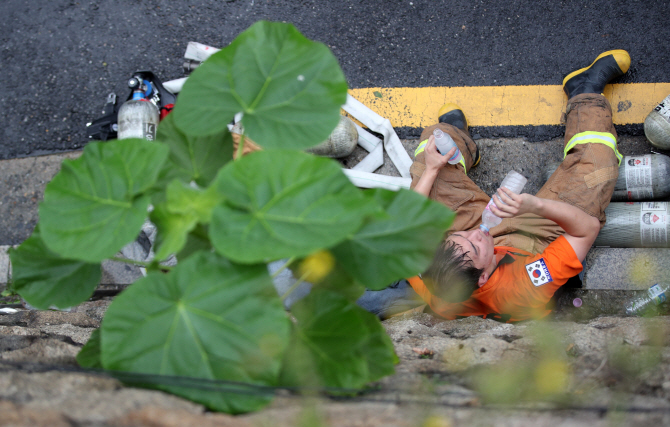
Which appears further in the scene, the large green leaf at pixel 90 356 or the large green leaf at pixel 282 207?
the large green leaf at pixel 90 356

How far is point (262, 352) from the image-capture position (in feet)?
2.49

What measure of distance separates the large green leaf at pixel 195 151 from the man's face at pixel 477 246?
1429 millimetres

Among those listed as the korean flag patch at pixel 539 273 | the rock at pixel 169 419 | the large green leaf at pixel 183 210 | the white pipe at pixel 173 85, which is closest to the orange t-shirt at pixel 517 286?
the korean flag patch at pixel 539 273

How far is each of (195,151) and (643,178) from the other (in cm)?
241

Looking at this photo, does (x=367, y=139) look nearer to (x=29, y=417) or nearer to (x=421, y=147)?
(x=421, y=147)

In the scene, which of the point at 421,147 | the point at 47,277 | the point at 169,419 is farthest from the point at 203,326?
the point at 421,147

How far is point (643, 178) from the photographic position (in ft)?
7.31

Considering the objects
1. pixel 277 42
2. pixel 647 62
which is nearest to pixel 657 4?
pixel 647 62

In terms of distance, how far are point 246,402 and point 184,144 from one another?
591mm

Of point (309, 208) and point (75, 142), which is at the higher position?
point (309, 208)

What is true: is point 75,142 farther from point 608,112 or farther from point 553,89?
point 608,112

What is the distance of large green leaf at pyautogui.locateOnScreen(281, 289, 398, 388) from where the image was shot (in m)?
0.86

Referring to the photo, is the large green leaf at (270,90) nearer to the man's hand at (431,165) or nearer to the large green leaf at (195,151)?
the large green leaf at (195,151)

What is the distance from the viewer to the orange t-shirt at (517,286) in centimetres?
196
